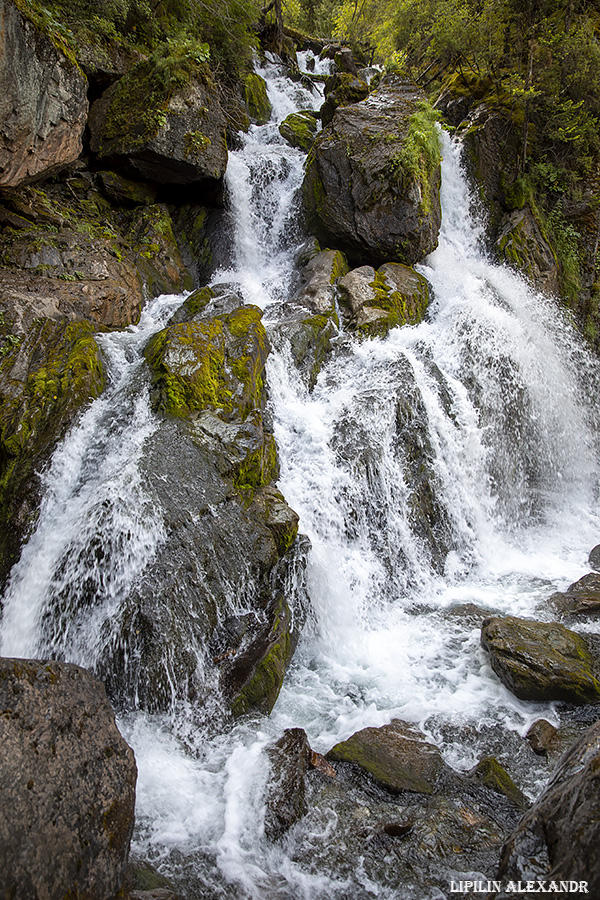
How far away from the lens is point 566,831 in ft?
7.72

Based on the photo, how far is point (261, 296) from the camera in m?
10.9

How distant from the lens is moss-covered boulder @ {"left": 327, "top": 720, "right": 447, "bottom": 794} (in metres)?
4.01

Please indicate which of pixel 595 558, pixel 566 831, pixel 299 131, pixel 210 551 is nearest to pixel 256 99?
pixel 299 131

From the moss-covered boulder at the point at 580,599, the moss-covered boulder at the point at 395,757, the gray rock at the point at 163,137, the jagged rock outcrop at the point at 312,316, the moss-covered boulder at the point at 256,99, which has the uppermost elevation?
the moss-covered boulder at the point at 256,99

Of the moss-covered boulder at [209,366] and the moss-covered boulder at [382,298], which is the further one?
the moss-covered boulder at [382,298]

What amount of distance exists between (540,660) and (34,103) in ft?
34.4

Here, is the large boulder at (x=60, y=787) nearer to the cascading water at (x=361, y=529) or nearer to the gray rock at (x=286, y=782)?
the cascading water at (x=361, y=529)

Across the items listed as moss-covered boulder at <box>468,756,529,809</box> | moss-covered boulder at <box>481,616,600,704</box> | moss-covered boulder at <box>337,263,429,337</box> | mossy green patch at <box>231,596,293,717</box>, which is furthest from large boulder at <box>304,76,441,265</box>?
moss-covered boulder at <box>468,756,529,809</box>

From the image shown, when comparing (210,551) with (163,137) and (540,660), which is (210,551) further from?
(163,137)

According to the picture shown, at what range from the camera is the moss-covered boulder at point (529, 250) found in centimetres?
1197

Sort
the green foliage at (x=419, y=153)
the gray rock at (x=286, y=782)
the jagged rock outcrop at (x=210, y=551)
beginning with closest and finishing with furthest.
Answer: the gray rock at (x=286, y=782), the jagged rock outcrop at (x=210, y=551), the green foliage at (x=419, y=153)

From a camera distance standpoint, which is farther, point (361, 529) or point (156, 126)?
point (156, 126)

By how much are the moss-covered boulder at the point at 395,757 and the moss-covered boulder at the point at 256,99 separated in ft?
61.0

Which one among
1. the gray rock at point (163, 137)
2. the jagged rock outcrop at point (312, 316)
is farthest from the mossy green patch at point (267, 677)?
the gray rock at point (163, 137)
